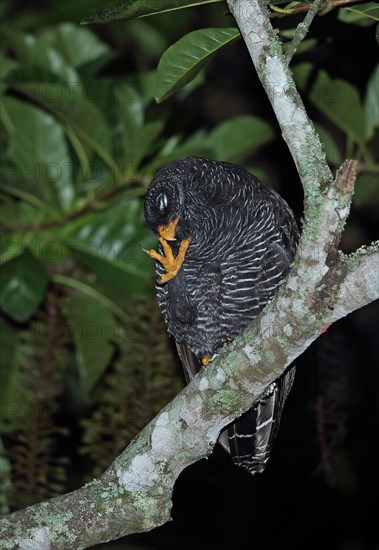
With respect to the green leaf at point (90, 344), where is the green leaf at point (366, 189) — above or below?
above

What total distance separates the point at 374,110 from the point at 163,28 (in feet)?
4.57

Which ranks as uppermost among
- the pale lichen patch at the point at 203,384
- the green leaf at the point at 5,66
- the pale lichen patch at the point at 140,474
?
the green leaf at the point at 5,66

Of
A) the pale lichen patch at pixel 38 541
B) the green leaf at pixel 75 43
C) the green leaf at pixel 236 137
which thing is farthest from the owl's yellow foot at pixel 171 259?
the green leaf at pixel 75 43

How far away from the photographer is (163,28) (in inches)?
176

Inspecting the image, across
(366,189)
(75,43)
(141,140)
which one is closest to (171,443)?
(141,140)

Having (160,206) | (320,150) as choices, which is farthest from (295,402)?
(320,150)

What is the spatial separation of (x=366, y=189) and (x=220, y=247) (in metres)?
1.15

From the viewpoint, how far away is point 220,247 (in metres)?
2.86

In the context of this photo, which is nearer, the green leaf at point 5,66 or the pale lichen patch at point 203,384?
the pale lichen patch at point 203,384

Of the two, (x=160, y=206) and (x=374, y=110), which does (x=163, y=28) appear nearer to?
(x=374, y=110)

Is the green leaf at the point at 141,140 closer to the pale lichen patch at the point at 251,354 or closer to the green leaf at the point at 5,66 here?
the green leaf at the point at 5,66

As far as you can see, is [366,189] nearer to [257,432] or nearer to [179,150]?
[179,150]

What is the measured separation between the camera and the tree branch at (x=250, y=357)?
1993mm

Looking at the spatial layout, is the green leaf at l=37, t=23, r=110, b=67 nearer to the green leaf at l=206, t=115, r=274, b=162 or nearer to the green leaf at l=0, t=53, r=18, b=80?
the green leaf at l=0, t=53, r=18, b=80
